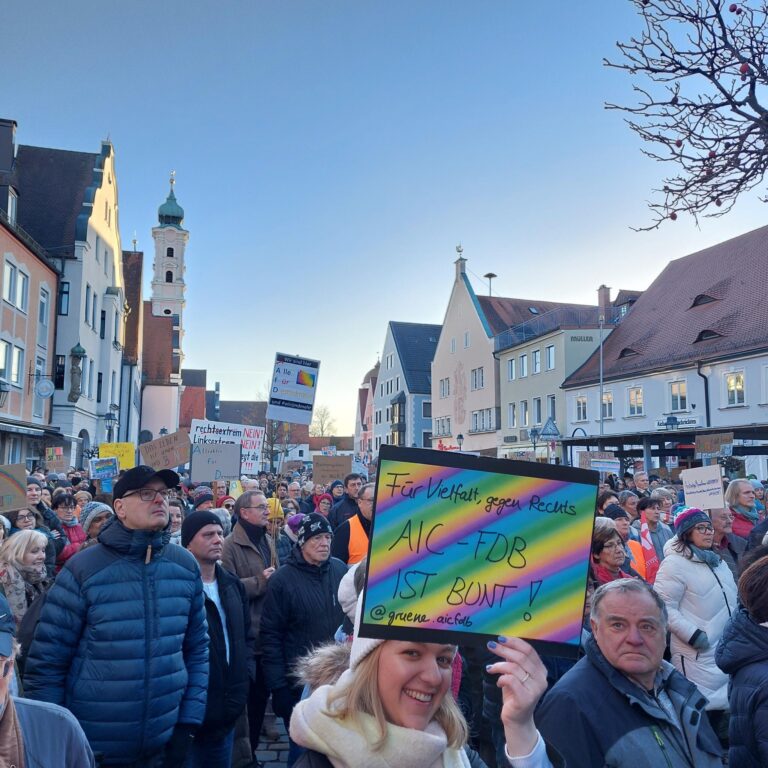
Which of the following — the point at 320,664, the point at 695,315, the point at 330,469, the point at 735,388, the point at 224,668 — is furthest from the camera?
the point at 695,315

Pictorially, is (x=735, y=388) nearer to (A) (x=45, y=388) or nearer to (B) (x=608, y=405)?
(B) (x=608, y=405)

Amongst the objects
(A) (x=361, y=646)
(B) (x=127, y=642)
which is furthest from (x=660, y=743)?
(B) (x=127, y=642)

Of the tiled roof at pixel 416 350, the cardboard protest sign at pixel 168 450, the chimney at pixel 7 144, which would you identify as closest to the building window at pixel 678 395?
the cardboard protest sign at pixel 168 450

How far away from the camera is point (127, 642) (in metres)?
3.58

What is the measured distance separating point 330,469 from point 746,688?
13.1 m

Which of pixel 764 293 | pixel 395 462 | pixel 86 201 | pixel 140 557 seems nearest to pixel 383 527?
pixel 395 462

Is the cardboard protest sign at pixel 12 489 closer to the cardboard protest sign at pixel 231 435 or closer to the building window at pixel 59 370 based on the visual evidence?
the cardboard protest sign at pixel 231 435

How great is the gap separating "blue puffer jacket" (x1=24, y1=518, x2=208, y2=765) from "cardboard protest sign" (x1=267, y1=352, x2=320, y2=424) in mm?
6494

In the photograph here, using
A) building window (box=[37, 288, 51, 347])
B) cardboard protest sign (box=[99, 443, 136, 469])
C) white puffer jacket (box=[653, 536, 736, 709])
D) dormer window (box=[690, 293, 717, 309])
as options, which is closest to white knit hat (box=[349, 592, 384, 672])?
white puffer jacket (box=[653, 536, 736, 709])

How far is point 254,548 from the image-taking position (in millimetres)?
6027

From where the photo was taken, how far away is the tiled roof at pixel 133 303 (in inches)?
1859

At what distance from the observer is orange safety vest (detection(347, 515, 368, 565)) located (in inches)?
279

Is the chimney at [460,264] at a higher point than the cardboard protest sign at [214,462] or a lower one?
higher

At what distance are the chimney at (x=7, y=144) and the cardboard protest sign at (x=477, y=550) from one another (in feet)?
92.7
